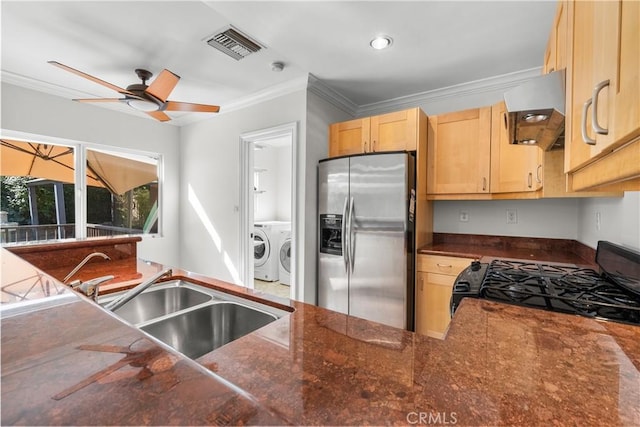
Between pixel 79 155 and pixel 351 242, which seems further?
Answer: pixel 79 155

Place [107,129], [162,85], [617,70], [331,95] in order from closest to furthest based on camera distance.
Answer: [617,70]
[162,85]
[331,95]
[107,129]

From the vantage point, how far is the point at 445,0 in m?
1.70

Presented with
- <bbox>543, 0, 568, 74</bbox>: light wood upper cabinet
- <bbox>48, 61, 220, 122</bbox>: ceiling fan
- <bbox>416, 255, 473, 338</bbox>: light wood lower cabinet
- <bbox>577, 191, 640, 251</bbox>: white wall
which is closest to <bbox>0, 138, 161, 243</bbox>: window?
<bbox>48, 61, 220, 122</bbox>: ceiling fan

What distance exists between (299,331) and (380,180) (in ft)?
6.07

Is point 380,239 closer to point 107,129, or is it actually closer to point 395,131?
point 395,131

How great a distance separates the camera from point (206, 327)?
138cm

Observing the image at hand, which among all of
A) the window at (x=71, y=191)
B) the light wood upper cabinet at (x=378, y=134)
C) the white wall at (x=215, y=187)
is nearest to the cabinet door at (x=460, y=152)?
the light wood upper cabinet at (x=378, y=134)

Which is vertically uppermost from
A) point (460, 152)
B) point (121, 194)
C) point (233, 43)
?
point (233, 43)

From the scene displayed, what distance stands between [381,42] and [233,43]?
113 cm

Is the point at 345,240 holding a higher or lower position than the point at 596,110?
lower

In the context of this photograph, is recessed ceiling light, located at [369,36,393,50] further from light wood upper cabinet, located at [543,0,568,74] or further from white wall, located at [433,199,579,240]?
white wall, located at [433,199,579,240]

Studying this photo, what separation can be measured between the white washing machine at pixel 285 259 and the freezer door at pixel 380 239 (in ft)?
6.81

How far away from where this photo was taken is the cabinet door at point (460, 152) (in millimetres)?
2457

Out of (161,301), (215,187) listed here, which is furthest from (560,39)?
(215,187)
